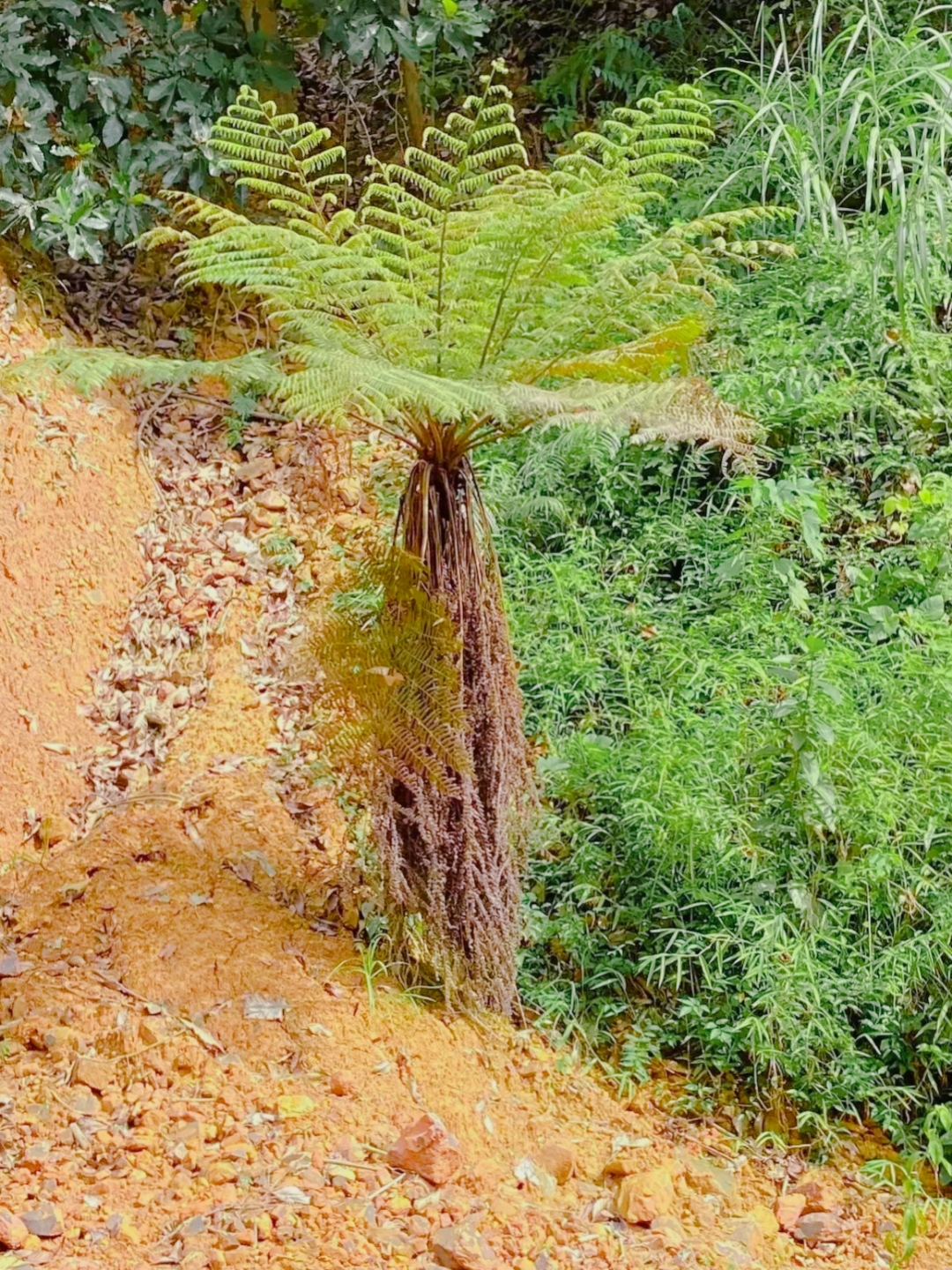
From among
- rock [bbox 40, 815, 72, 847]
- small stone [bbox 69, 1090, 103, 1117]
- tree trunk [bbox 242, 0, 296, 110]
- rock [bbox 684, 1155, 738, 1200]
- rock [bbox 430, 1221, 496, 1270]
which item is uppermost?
tree trunk [bbox 242, 0, 296, 110]

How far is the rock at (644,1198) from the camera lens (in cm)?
212

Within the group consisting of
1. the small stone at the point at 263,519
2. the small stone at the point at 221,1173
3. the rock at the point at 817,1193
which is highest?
the small stone at the point at 263,519

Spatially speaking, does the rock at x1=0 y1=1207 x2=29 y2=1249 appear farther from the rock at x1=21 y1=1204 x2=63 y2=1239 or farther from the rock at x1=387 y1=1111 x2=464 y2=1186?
the rock at x1=387 y1=1111 x2=464 y2=1186

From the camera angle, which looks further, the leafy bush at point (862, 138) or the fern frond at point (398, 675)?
the leafy bush at point (862, 138)

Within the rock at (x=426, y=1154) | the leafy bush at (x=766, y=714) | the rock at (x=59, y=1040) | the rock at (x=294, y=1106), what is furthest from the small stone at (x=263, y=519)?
the rock at (x=426, y=1154)

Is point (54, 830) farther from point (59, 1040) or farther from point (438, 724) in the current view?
point (438, 724)

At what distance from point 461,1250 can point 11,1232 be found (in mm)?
692

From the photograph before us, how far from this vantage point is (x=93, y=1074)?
2.14 metres

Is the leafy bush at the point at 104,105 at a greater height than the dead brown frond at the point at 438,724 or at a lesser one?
greater

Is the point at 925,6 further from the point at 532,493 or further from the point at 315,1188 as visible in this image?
the point at 315,1188

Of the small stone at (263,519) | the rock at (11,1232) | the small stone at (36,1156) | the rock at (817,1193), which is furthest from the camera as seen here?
the small stone at (263,519)

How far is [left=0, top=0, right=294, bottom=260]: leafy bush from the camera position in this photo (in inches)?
156

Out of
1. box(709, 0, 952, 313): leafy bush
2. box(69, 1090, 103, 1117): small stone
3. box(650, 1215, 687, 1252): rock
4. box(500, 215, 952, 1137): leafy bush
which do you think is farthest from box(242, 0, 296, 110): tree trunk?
box(650, 1215, 687, 1252): rock

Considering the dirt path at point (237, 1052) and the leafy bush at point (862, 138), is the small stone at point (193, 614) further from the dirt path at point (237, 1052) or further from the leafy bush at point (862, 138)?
the leafy bush at point (862, 138)
